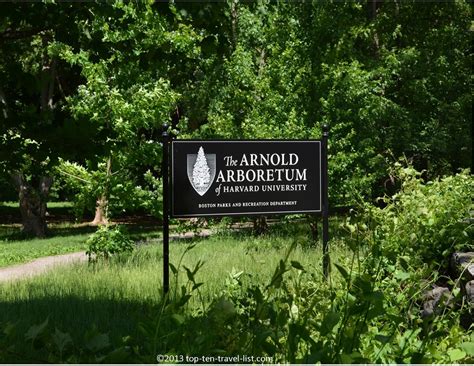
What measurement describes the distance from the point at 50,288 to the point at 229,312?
6482 millimetres

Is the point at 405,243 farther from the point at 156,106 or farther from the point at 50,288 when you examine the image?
the point at 156,106

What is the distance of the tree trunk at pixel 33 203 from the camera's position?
21.2 m

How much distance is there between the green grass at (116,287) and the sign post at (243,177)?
63cm

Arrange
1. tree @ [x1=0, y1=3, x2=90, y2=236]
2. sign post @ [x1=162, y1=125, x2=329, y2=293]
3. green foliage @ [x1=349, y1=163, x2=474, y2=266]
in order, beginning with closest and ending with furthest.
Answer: tree @ [x1=0, y1=3, x2=90, y2=236] < green foliage @ [x1=349, y1=163, x2=474, y2=266] < sign post @ [x1=162, y1=125, x2=329, y2=293]

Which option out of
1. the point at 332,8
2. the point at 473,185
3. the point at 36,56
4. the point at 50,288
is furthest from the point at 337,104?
the point at 36,56

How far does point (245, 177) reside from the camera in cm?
719

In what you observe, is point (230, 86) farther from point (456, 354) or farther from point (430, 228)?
point (456, 354)

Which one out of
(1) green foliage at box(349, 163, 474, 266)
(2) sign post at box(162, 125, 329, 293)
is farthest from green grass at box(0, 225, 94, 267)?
(1) green foliage at box(349, 163, 474, 266)

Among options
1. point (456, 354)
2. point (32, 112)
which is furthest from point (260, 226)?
point (456, 354)

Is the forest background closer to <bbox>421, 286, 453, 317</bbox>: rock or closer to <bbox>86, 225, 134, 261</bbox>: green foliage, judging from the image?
<bbox>86, 225, 134, 261</bbox>: green foliage

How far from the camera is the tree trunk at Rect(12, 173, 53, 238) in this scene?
21.2 metres

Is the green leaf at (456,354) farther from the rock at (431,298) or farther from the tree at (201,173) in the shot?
the tree at (201,173)

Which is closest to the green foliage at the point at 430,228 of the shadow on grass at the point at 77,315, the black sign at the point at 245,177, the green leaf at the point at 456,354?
the black sign at the point at 245,177

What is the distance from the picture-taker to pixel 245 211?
23.5ft
